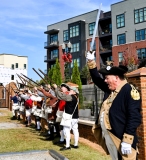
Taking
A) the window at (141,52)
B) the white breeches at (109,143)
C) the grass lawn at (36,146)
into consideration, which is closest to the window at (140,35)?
the window at (141,52)

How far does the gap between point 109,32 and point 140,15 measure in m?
5.60

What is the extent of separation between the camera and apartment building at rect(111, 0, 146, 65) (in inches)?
1330

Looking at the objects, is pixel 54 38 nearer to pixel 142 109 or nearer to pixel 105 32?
pixel 105 32

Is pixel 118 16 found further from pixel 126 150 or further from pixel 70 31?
pixel 126 150

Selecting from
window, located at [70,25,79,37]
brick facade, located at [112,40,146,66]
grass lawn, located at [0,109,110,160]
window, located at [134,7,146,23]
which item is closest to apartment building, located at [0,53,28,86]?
window, located at [70,25,79,37]

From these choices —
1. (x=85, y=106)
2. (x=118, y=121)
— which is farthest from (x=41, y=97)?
(x=118, y=121)

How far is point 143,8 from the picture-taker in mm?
33781

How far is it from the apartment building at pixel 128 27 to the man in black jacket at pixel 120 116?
29706 mm

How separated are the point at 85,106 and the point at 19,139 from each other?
3.61 meters

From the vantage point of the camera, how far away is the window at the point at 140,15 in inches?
1324

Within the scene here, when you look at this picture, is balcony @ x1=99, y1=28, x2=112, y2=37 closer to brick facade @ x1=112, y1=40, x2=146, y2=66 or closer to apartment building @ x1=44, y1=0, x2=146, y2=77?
apartment building @ x1=44, y1=0, x2=146, y2=77

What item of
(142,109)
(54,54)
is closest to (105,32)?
(54,54)

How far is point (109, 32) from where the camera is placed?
3822 cm

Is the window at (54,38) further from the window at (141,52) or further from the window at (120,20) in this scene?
A: the window at (141,52)
